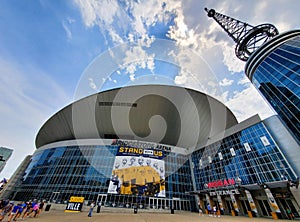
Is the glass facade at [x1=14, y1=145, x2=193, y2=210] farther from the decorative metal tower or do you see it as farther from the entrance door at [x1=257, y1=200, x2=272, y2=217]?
the decorative metal tower

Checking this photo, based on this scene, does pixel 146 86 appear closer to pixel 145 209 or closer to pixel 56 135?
pixel 145 209

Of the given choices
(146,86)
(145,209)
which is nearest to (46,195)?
(145,209)

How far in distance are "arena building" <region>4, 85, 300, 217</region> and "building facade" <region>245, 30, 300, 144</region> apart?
6.37 feet

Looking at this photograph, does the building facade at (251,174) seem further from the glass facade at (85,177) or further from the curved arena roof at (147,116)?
the curved arena roof at (147,116)

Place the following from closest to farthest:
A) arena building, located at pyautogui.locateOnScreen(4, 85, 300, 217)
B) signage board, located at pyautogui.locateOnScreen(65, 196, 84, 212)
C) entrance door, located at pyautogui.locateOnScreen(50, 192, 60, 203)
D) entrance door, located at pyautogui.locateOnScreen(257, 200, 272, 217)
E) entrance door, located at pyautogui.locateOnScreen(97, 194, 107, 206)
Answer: entrance door, located at pyautogui.locateOnScreen(257, 200, 272, 217), arena building, located at pyautogui.locateOnScreen(4, 85, 300, 217), signage board, located at pyautogui.locateOnScreen(65, 196, 84, 212), entrance door, located at pyautogui.locateOnScreen(97, 194, 107, 206), entrance door, located at pyautogui.locateOnScreen(50, 192, 60, 203)

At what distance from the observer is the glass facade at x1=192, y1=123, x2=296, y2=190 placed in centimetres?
1978

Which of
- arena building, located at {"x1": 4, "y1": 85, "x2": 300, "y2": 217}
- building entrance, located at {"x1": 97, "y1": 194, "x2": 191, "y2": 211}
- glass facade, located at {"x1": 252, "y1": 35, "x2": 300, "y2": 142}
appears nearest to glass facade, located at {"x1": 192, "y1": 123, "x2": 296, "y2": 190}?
arena building, located at {"x1": 4, "y1": 85, "x2": 300, "y2": 217}

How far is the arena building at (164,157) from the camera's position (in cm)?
2078

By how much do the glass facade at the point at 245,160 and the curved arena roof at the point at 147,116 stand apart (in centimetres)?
809

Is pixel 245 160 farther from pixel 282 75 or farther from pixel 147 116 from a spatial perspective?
pixel 147 116

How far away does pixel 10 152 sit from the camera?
6225 centimetres

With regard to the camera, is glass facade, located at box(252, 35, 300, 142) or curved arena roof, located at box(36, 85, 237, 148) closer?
glass facade, located at box(252, 35, 300, 142)

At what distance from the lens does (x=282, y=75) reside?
71.9 ft

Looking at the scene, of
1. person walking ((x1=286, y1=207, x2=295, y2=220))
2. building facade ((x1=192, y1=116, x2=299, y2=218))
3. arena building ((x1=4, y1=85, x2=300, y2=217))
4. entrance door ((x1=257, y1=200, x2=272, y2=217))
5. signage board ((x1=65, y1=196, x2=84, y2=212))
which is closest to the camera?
person walking ((x1=286, y1=207, x2=295, y2=220))
